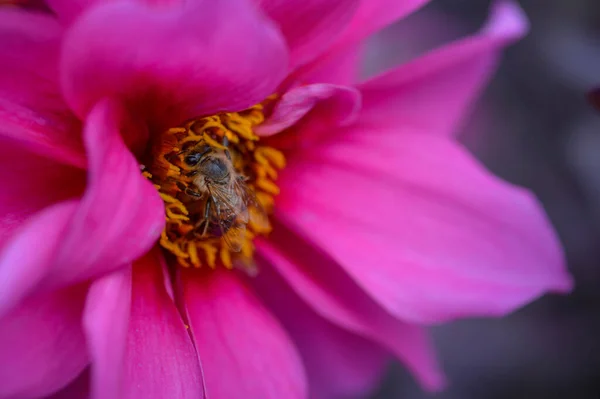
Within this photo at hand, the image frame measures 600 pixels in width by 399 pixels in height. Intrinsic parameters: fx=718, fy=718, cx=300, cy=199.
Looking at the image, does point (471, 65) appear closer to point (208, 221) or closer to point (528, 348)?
point (208, 221)

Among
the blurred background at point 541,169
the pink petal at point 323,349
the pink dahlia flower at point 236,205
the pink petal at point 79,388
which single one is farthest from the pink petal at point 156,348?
the blurred background at point 541,169

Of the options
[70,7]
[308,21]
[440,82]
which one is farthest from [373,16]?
[70,7]

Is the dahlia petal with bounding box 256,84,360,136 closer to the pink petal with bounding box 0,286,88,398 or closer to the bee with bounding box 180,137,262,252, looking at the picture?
the bee with bounding box 180,137,262,252

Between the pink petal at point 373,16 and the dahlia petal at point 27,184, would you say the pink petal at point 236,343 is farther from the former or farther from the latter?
the pink petal at point 373,16

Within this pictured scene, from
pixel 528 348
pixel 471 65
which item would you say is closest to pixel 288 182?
pixel 471 65

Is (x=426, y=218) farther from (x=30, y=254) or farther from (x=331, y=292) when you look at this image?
(x=30, y=254)

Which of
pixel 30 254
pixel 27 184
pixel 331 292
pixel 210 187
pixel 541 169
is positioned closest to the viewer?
pixel 30 254
